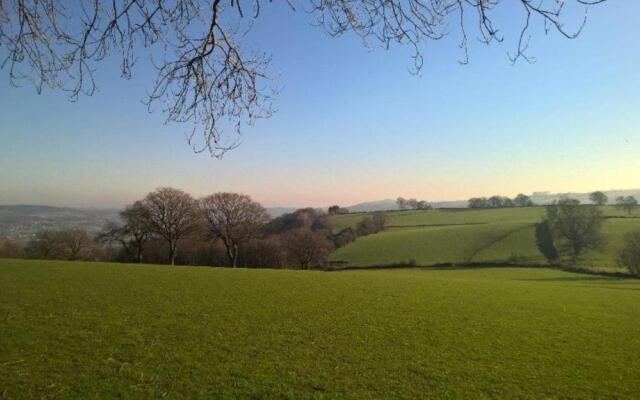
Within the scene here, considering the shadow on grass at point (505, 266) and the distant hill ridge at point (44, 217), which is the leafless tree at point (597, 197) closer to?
the distant hill ridge at point (44, 217)

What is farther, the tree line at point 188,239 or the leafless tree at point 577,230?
the leafless tree at point 577,230

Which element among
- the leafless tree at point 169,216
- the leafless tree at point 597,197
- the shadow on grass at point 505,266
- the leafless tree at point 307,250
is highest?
the leafless tree at point 597,197

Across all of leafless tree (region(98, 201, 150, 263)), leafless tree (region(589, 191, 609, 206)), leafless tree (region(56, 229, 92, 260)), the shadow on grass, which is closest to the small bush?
the shadow on grass

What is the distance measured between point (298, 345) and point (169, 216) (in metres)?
40.8

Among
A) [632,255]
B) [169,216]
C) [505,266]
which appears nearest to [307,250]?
[169,216]

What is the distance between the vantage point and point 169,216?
47.2 meters

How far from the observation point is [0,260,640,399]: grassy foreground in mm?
7434

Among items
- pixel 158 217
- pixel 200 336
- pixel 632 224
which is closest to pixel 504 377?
pixel 200 336

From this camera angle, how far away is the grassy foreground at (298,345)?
743 cm

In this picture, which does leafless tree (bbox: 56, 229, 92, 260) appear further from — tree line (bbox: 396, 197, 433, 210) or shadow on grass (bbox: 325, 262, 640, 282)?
tree line (bbox: 396, 197, 433, 210)

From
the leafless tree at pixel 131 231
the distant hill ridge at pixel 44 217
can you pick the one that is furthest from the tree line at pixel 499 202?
the leafless tree at pixel 131 231

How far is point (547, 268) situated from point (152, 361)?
5181 centimetres

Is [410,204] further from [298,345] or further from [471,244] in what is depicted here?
[298,345]

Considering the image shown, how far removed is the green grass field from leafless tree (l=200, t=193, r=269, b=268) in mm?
14848
